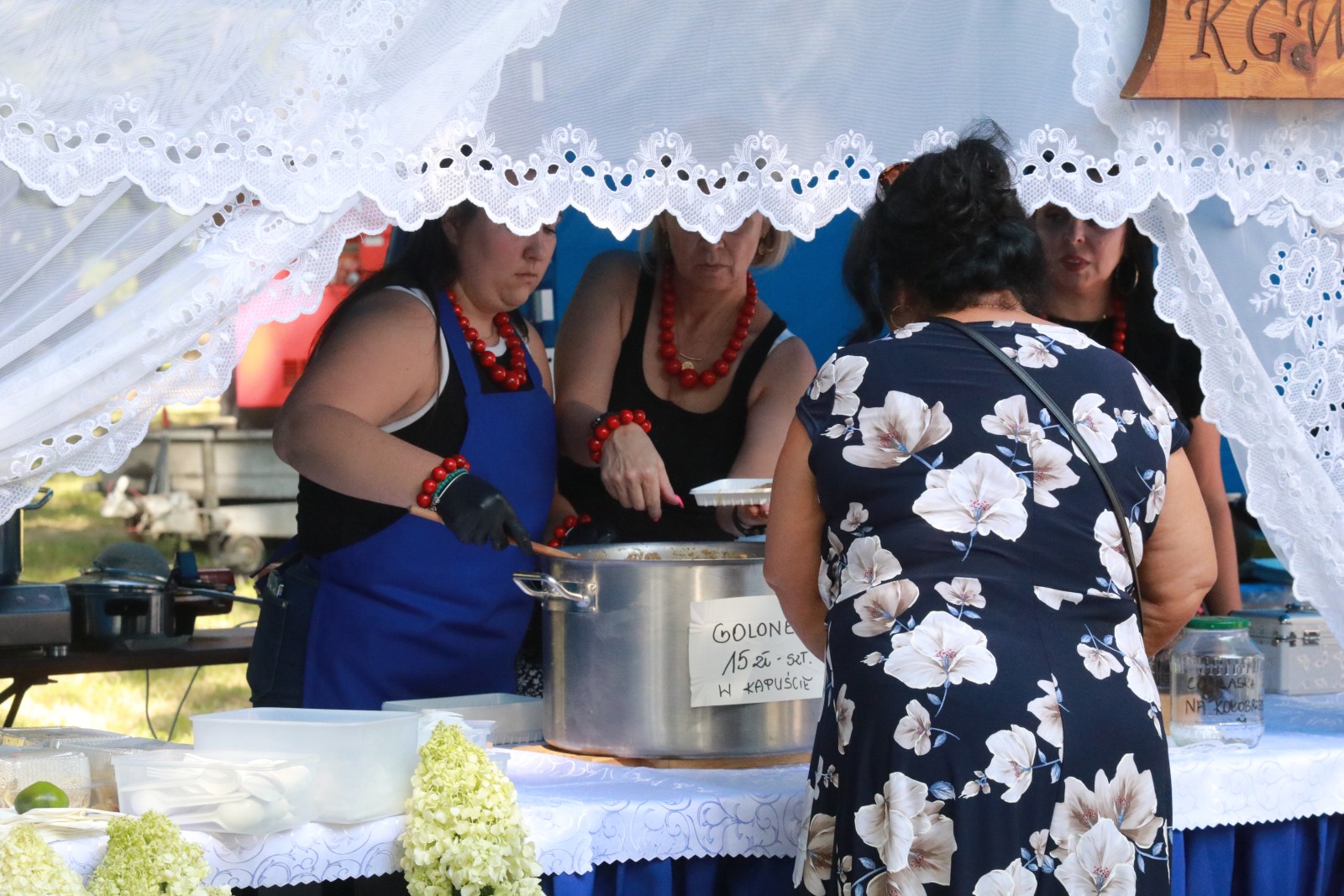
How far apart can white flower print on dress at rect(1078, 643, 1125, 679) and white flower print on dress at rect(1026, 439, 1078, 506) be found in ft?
0.49

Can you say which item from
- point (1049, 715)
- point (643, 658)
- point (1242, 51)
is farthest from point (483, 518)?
point (1242, 51)

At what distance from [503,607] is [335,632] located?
0.25 meters

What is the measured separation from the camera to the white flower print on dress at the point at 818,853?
1.46m

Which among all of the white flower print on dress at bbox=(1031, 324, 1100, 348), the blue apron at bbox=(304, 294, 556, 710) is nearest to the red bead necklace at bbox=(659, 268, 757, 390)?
the blue apron at bbox=(304, 294, 556, 710)

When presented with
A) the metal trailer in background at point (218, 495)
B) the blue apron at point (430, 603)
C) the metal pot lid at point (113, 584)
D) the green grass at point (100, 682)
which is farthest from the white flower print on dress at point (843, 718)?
the metal trailer in background at point (218, 495)

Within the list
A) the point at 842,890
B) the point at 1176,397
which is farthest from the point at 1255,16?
the point at 842,890

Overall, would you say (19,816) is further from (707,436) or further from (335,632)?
(707,436)

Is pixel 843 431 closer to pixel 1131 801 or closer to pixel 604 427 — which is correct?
pixel 1131 801

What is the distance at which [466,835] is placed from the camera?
139 centimetres

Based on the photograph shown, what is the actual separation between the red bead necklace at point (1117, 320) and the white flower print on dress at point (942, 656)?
3.73 feet

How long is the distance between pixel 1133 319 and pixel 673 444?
80 centimetres

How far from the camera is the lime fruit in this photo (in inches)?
56.4

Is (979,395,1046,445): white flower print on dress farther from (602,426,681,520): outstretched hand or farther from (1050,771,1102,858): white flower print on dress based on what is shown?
(602,426,681,520): outstretched hand

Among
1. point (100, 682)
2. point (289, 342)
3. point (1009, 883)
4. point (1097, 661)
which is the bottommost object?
point (100, 682)
